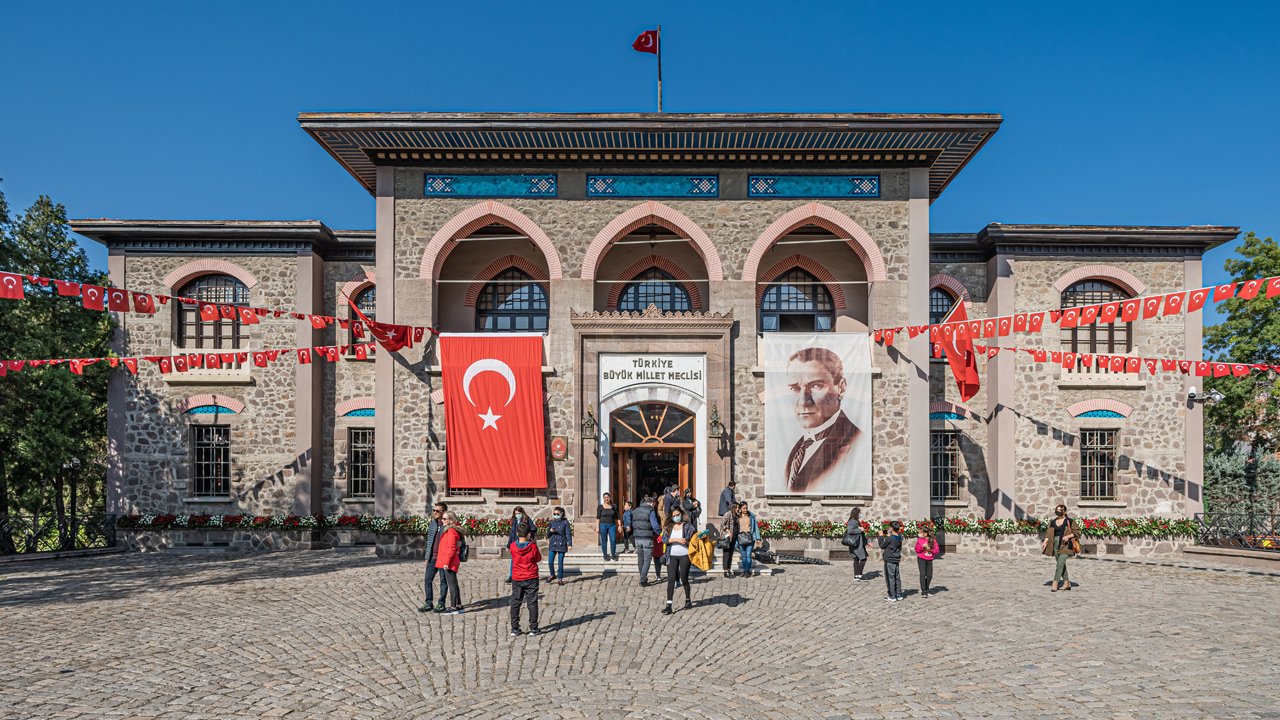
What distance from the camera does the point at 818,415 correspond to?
18172 mm

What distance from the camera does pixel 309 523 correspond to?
2003 cm

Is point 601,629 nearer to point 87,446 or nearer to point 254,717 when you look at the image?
point 254,717

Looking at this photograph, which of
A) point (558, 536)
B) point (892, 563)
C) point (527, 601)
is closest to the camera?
point (527, 601)

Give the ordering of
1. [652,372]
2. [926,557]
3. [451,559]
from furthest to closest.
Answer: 1. [652,372]
2. [926,557]
3. [451,559]

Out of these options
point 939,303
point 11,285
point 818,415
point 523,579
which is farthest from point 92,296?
point 939,303

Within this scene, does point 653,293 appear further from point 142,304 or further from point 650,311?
point 142,304

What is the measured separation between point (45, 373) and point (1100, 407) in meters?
25.7

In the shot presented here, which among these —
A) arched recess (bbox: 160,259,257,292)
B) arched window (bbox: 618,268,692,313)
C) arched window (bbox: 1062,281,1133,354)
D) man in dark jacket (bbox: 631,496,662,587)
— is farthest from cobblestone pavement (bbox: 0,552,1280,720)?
arched recess (bbox: 160,259,257,292)

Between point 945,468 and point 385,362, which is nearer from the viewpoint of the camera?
point 385,362

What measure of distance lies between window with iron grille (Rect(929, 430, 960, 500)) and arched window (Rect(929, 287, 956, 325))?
10.2 ft

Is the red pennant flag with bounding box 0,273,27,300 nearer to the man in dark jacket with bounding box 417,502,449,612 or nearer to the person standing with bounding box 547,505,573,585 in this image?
the man in dark jacket with bounding box 417,502,449,612

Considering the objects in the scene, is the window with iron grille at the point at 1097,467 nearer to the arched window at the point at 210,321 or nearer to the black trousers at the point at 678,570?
the black trousers at the point at 678,570

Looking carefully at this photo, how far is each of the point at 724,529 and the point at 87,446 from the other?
16483 mm

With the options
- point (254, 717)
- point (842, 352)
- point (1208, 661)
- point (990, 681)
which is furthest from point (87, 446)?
point (1208, 661)
